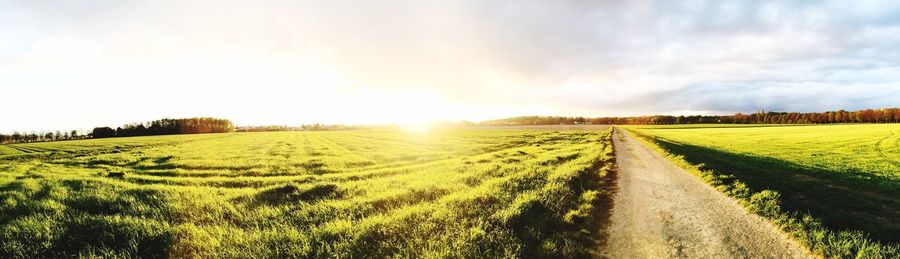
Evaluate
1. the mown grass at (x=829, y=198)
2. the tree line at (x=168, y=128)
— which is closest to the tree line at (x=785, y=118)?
the tree line at (x=168, y=128)

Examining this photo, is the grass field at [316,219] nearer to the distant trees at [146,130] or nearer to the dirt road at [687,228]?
the dirt road at [687,228]

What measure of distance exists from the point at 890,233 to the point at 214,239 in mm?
14199

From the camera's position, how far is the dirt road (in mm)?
6855

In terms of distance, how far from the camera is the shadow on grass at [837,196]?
321 inches

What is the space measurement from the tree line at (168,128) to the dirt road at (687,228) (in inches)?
6502

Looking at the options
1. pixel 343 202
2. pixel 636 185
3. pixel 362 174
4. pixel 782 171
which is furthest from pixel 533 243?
pixel 782 171

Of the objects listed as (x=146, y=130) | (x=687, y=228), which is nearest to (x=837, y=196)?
(x=687, y=228)

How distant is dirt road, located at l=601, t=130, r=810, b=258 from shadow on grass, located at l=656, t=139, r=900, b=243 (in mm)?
1589

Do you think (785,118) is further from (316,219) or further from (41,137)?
(41,137)

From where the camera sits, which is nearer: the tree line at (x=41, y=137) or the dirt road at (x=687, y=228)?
the dirt road at (x=687, y=228)

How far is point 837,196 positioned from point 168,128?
594 feet

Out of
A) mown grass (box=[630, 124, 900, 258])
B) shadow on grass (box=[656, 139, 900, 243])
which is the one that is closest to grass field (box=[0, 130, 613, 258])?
mown grass (box=[630, 124, 900, 258])

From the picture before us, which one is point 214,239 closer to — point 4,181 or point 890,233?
point 890,233

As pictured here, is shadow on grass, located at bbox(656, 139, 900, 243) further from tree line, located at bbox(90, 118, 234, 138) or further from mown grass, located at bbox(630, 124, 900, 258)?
tree line, located at bbox(90, 118, 234, 138)
